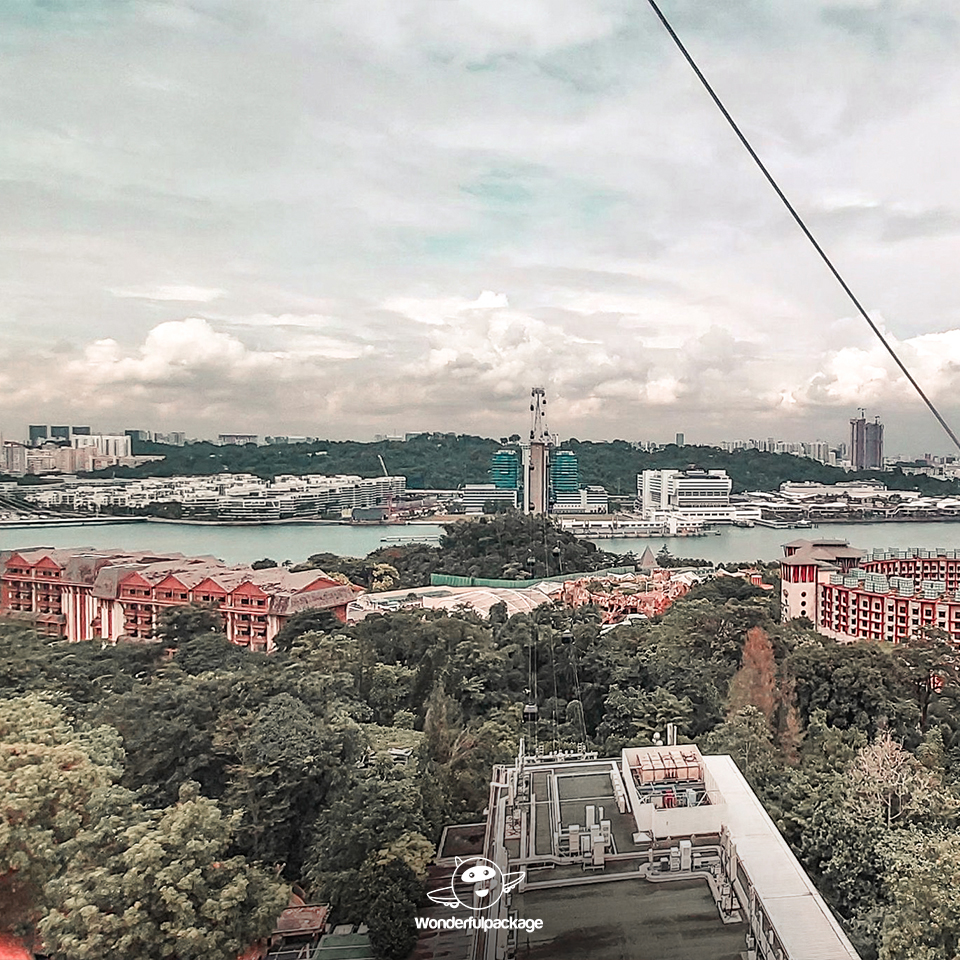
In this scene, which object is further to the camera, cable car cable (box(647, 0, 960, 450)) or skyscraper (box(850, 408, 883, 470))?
skyscraper (box(850, 408, 883, 470))

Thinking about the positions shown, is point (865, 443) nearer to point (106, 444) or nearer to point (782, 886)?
point (782, 886)

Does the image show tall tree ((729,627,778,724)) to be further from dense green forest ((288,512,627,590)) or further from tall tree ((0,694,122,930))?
tall tree ((0,694,122,930))

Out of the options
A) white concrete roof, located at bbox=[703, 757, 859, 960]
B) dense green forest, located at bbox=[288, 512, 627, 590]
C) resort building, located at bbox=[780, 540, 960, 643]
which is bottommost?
white concrete roof, located at bbox=[703, 757, 859, 960]

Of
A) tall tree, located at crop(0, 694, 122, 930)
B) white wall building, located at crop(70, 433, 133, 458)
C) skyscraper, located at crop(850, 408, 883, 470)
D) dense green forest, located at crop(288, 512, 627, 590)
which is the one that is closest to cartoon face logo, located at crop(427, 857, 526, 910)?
tall tree, located at crop(0, 694, 122, 930)

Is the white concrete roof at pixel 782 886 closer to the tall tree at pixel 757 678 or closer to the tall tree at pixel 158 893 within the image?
the tall tree at pixel 757 678

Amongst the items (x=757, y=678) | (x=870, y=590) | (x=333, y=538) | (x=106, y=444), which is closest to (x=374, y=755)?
(x=333, y=538)

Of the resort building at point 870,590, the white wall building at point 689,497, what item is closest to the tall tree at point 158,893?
the white wall building at point 689,497

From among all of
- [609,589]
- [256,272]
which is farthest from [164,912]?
[609,589]
